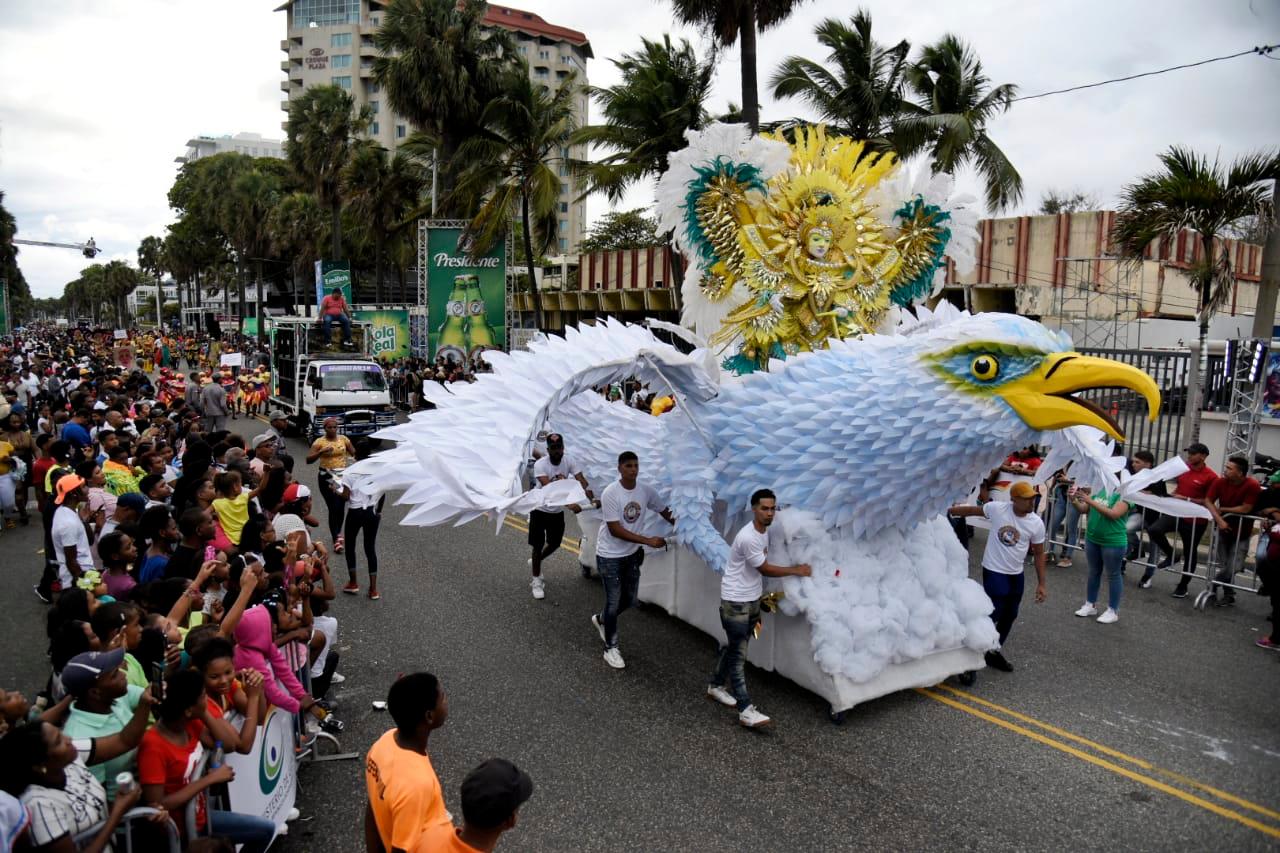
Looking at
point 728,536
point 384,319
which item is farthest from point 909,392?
point 384,319

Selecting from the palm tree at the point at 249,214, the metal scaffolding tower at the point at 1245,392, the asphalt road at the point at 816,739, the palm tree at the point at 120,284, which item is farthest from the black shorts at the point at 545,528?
the palm tree at the point at 120,284

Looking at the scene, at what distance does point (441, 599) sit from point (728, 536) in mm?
2868

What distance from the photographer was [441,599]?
7.62 meters

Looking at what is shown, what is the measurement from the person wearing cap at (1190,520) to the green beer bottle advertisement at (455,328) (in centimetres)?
1961

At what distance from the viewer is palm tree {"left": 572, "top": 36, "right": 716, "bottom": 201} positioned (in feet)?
58.5

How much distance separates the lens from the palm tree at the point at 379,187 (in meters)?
32.6

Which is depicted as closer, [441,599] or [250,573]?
[250,573]

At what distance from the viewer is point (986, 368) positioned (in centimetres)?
497

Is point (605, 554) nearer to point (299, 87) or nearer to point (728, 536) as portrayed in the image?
point (728, 536)

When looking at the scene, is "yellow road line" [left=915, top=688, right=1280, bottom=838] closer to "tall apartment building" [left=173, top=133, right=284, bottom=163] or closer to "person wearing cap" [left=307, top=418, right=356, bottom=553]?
"person wearing cap" [left=307, top=418, right=356, bottom=553]

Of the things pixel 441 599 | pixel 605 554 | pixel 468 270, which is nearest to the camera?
pixel 605 554

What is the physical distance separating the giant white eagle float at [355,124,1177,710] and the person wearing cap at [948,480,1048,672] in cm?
26

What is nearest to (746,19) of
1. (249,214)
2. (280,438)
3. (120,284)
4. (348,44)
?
(280,438)

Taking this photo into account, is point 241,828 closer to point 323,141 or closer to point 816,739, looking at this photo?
point 816,739
